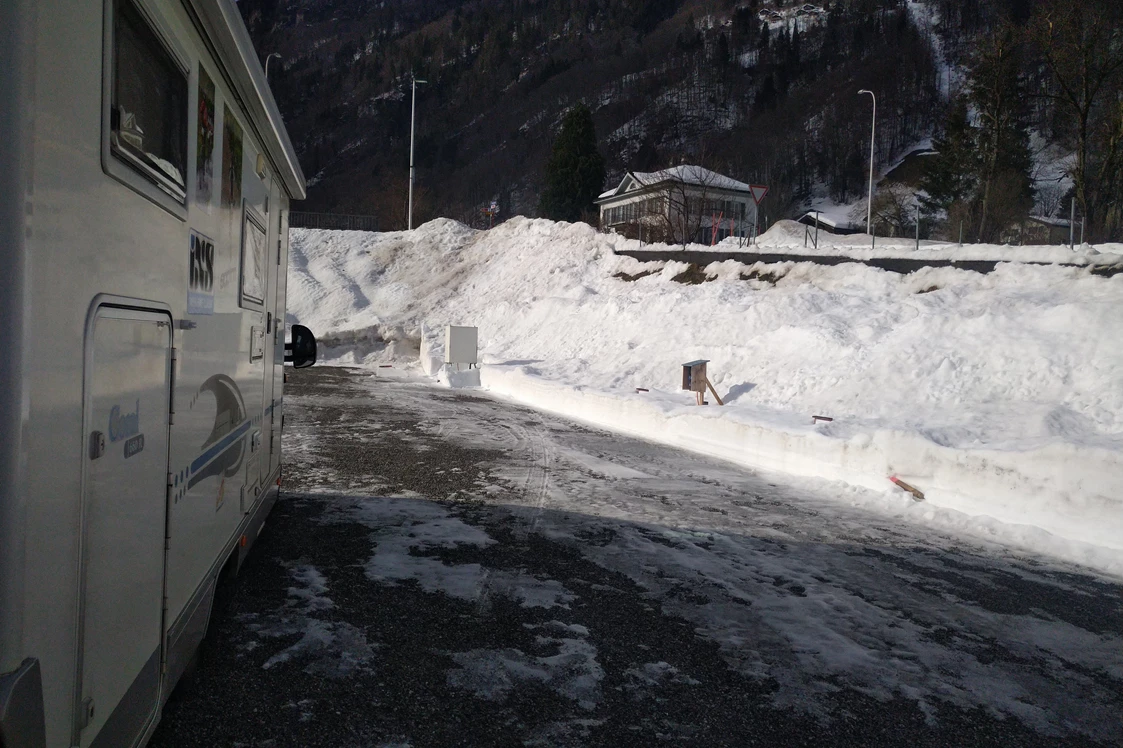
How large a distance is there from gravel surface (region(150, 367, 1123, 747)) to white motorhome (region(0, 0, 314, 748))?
84 cm

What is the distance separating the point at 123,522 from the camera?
8.40 ft

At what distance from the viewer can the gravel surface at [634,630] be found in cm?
393

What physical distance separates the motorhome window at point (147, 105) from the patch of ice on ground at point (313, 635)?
2.51 metres

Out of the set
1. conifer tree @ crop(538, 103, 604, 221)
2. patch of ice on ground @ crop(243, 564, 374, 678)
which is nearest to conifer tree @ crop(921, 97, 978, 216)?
conifer tree @ crop(538, 103, 604, 221)

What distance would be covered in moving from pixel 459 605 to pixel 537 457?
20.5ft

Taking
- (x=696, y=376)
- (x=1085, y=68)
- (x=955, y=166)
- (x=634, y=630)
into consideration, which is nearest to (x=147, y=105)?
(x=634, y=630)

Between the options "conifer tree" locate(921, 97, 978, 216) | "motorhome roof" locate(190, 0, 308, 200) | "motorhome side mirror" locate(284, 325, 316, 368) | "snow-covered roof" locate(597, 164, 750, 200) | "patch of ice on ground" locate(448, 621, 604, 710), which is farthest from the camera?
"conifer tree" locate(921, 97, 978, 216)

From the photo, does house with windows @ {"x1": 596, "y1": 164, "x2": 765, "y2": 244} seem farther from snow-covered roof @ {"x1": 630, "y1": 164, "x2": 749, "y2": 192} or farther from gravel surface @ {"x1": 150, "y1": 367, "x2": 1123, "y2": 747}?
gravel surface @ {"x1": 150, "y1": 367, "x2": 1123, "y2": 747}

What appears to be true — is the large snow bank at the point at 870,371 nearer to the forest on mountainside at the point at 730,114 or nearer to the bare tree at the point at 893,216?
the bare tree at the point at 893,216

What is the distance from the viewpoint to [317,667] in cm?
439

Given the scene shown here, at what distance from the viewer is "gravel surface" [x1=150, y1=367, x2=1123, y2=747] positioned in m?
3.93

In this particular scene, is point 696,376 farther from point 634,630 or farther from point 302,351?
point 634,630

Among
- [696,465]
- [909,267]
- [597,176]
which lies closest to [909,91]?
[597,176]

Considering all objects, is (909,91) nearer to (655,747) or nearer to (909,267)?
(909,267)
